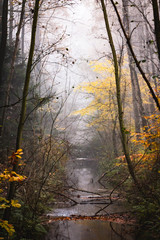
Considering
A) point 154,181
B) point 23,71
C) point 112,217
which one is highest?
point 23,71

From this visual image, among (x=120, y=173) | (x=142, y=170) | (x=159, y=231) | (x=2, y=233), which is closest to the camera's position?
(x=2, y=233)

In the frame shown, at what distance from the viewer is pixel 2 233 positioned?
3.16 m

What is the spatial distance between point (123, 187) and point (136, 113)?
18.7ft

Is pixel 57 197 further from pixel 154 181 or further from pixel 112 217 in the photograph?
pixel 154 181

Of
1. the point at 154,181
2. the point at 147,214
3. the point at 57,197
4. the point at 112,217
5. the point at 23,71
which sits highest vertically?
the point at 23,71

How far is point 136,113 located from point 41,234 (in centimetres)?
917

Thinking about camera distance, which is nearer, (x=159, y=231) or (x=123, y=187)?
(x=159, y=231)

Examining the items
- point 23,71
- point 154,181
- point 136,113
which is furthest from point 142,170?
point 23,71

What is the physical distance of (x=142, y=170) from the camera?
6.52 m

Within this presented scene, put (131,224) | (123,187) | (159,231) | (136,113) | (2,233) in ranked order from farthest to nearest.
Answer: (136,113) < (123,187) < (131,224) < (159,231) < (2,233)

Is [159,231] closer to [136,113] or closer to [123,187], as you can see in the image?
[123,187]

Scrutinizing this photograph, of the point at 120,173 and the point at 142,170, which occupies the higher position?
the point at 142,170

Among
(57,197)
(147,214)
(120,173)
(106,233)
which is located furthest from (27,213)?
(120,173)

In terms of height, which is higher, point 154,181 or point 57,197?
point 154,181
